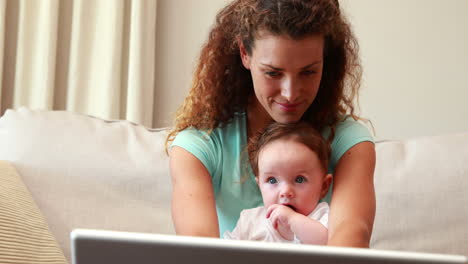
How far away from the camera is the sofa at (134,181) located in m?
1.63

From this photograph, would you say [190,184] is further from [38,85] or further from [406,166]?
[38,85]

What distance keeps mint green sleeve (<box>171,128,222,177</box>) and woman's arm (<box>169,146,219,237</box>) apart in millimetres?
16

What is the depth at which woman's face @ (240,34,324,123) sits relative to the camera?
4.17 ft

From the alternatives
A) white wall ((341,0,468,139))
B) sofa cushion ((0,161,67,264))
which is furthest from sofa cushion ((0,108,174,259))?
white wall ((341,0,468,139))

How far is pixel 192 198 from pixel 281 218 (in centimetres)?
21

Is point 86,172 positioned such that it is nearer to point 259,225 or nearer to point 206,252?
point 259,225

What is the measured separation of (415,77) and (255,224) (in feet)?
3.92

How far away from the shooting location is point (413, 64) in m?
2.29

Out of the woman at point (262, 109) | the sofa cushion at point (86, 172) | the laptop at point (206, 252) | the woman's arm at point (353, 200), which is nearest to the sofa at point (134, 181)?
the sofa cushion at point (86, 172)

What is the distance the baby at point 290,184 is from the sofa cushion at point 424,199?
365mm

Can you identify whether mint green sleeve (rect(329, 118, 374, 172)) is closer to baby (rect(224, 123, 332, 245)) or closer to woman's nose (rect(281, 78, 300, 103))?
baby (rect(224, 123, 332, 245))

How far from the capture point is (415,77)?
2.28 meters

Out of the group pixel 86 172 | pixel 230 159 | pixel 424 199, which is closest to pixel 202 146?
pixel 230 159

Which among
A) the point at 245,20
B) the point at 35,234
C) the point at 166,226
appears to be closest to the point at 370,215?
the point at 245,20
